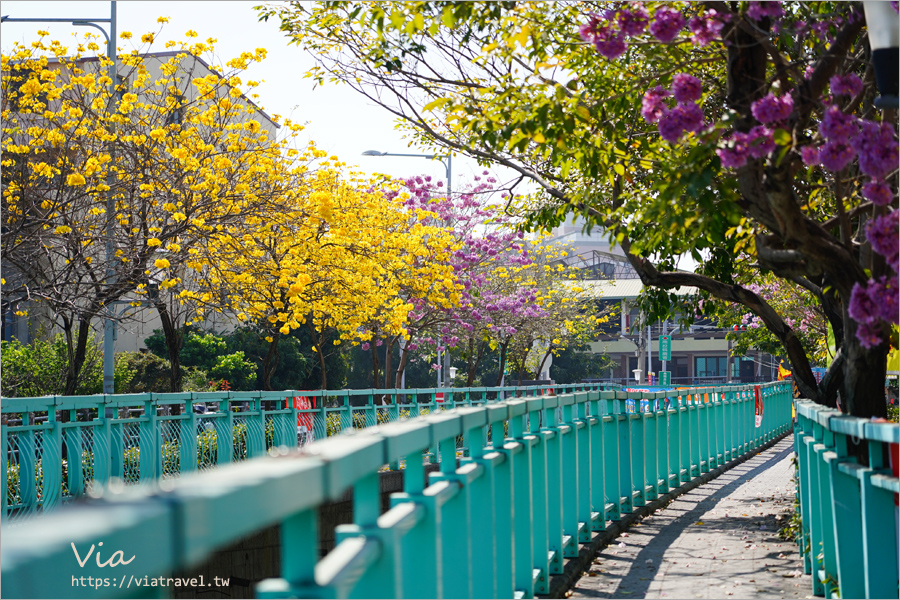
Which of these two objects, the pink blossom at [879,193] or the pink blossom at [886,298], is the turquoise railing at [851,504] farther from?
the pink blossom at [879,193]

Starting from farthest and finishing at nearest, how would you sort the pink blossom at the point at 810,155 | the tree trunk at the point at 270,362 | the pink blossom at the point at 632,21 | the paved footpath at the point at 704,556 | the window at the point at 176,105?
the tree trunk at the point at 270,362 < the window at the point at 176,105 < the paved footpath at the point at 704,556 < the pink blossom at the point at 632,21 < the pink blossom at the point at 810,155

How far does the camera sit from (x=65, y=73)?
20.8m

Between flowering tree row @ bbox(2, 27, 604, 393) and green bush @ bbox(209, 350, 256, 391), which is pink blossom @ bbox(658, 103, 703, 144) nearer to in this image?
flowering tree row @ bbox(2, 27, 604, 393)

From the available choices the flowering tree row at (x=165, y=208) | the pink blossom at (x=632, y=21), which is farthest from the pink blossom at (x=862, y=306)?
the flowering tree row at (x=165, y=208)

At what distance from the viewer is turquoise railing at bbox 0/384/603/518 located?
9.45 m

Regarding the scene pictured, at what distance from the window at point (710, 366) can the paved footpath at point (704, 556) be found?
6620 centimetres

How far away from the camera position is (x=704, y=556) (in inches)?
294

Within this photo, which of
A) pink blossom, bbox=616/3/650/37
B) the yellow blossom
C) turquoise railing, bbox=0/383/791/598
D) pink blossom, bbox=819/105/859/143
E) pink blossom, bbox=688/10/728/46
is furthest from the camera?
the yellow blossom

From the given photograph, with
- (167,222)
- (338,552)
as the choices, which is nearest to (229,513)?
(338,552)

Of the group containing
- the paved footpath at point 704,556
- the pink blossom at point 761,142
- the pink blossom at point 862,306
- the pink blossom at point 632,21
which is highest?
the pink blossom at point 632,21

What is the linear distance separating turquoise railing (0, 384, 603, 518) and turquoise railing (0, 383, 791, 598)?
119 centimetres

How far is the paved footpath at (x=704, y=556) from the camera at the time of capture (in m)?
6.26

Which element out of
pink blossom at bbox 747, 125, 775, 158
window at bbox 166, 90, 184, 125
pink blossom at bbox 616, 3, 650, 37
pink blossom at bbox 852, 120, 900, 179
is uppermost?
window at bbox 166, 90, 184, 125

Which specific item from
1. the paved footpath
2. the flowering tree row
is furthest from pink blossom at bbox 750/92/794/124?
the flowering tree row
